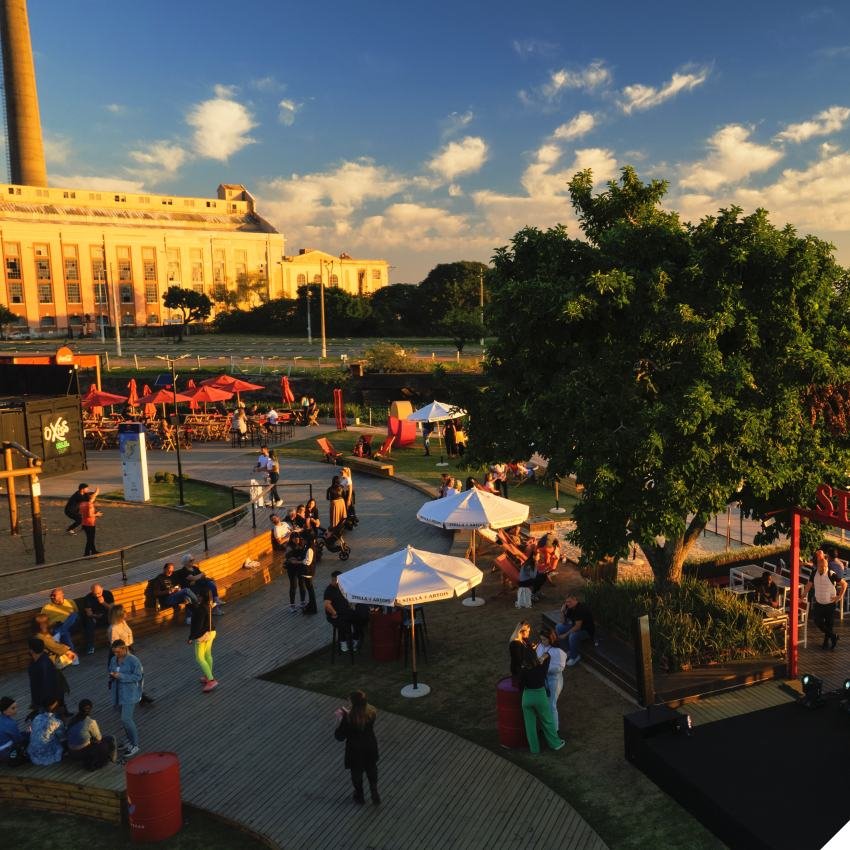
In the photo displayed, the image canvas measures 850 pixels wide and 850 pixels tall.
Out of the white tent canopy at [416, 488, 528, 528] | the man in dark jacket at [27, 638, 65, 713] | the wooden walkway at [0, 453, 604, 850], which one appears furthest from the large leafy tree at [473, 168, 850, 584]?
the man in dark jacket at [27, 638, 65, 713]

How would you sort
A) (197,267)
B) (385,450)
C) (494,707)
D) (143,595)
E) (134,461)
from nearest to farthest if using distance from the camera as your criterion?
(494,707), (143,595), (134,461), (385,450), (197,267)

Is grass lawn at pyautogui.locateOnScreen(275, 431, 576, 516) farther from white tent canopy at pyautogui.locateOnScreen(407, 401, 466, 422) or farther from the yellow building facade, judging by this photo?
the yellow building facade

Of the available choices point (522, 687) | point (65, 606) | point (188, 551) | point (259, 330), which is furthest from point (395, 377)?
point (259, 330)

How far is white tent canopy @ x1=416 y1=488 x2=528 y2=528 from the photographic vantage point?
579 inches

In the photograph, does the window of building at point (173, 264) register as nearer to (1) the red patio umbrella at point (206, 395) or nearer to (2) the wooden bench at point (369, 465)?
(1) the red patio umbrella at point (206, 395)

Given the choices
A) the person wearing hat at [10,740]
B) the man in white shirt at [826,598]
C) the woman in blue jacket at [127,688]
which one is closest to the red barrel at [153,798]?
the woman in blue jacket at [127,688]

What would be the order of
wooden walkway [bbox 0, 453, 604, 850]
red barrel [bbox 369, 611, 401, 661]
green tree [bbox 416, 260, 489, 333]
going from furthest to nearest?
green tree [bbox 416, 260, 489, 333] < red barrel [bbox 369, 611, 401, 661] < wooden walkway [bbox 0, 453, 604, 850]

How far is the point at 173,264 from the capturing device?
396 feet

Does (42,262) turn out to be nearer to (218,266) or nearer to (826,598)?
(218,266)

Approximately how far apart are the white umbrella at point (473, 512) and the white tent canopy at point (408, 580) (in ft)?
8.67

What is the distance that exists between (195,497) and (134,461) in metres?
2.37

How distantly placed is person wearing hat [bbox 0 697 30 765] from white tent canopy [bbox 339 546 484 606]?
4564 millimetres

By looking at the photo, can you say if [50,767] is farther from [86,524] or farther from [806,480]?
[806,480]

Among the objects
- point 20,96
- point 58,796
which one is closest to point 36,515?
point 58,796
